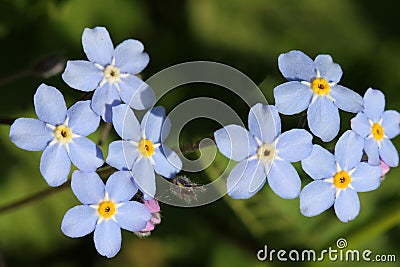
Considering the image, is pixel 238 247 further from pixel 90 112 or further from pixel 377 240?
pixel 90 112

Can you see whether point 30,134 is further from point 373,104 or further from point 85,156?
point 373,104

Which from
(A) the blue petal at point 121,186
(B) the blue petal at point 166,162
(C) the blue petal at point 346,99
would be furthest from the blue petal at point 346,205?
(A) the blue petal at point 121,186

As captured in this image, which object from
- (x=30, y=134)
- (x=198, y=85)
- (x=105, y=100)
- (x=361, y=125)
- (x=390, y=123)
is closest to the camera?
(x=30, y=134)

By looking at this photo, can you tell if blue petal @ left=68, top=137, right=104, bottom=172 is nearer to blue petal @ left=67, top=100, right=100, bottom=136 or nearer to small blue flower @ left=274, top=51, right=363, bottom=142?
blue petal @ left=67, top=100, right=100, bottom=136

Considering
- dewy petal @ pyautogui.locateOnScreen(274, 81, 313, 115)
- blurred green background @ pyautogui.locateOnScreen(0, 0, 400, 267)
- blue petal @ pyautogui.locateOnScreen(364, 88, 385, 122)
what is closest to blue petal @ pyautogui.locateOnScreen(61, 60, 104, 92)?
dewy petal @ pyautogui.locateOnScreen(274, 81, 313, 115)

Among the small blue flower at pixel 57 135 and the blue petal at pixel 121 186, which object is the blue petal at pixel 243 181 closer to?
the blue petal at pixel 121 186

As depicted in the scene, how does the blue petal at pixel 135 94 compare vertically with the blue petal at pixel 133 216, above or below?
above

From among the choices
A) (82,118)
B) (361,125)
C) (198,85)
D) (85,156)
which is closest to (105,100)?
(82,118)
